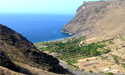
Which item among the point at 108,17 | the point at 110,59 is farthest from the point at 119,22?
the point at 110,59

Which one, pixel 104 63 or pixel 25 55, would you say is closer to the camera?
pixel 25 55

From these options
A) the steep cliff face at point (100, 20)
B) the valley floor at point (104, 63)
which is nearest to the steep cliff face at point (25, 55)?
the valley floor at point (104, 63)

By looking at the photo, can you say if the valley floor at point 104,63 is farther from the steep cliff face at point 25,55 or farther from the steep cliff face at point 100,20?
the steep cliff face at point 100,20

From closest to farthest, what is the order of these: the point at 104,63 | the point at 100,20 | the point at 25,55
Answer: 1. the point at 25,55
2. the point at 104,63
3. the point at 100,20

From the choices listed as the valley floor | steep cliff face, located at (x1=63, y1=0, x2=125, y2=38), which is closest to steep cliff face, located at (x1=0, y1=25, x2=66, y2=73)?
the valley floor

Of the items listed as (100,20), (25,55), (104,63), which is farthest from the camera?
(100,20)

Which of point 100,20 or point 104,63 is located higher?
point 100,20

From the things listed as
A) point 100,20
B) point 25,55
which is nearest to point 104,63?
point 25,55

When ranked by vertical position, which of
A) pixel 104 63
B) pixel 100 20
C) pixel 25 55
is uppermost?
pixel 100 20

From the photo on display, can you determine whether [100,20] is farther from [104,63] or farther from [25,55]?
[25,55]
